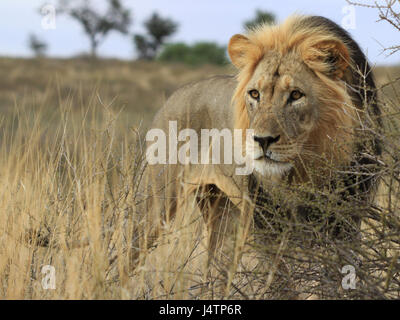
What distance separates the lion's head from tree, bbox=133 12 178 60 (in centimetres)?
5331

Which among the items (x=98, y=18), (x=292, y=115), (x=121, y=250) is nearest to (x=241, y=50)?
(x=292, y=115)

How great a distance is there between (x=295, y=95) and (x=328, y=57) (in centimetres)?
35

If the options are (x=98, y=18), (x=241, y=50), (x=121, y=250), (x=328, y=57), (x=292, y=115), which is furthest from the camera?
(x=98, y=18)

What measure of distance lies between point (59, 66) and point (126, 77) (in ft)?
12.4

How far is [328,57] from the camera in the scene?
3.69m

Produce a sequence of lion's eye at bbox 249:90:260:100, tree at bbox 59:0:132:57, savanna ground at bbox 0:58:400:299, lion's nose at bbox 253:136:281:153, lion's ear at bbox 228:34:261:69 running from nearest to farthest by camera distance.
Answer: savanna ground at bbox 0:58:400:299 → lion's nose at bbox 253:136:281:153 → lion's eye at bbox 249:90:260:100 → lion's ear at bbox 228:34:261:69 → tree at bbox 59:0:132:57

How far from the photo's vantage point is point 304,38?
3.78 metres

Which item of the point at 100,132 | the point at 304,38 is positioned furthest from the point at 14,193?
the point at 304,38

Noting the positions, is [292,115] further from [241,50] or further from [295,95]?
[241,50]

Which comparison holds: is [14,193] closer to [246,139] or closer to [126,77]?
[246,139]

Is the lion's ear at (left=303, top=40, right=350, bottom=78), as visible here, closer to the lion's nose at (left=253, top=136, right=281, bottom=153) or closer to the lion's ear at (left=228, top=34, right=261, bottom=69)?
the lion's ear at (left=228, top=34, right=261, bottom=69)

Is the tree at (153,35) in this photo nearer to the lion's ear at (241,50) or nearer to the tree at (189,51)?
the tree at (189,51)

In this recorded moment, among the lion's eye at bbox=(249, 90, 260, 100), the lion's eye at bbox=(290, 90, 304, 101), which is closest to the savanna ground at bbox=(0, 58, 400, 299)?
the lion's eye at bbox=(290, 90, 304, 101)

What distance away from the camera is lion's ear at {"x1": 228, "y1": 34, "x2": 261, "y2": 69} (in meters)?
3.91
